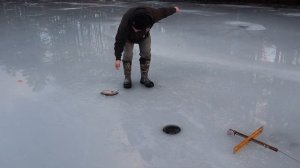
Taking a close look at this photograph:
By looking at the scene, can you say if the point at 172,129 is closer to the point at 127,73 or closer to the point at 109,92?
the point at 109,92

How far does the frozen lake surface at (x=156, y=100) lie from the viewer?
2.78 m

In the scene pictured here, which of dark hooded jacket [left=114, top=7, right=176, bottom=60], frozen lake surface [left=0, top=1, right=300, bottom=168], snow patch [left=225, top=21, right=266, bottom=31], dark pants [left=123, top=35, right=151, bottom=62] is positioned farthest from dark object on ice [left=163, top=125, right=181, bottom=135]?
snow patch [left=225, top=21, right=266, bottom=31]

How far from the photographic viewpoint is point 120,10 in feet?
36.2

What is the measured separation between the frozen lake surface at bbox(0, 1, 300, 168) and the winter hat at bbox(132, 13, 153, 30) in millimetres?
933

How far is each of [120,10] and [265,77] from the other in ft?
24.2

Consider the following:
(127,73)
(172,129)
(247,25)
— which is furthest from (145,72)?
(247,25)

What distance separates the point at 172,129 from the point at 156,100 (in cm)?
78

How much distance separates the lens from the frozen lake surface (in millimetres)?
2783

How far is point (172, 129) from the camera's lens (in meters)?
3.16

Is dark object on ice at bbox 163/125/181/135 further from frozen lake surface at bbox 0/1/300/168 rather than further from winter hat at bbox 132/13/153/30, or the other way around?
winter hat at bbox 132/13/153/30

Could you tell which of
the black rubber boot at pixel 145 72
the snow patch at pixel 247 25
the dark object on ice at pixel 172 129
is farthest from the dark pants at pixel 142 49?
the snow patch at pixel 247 25

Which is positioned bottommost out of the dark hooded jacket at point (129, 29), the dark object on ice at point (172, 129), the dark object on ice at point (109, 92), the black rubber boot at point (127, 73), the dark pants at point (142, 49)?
the dark object on ice at point (172, 129)

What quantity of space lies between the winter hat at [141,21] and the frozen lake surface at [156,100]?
0.93 m

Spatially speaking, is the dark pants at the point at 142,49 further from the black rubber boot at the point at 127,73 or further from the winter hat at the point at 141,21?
the winter hat at the point at 141,21
